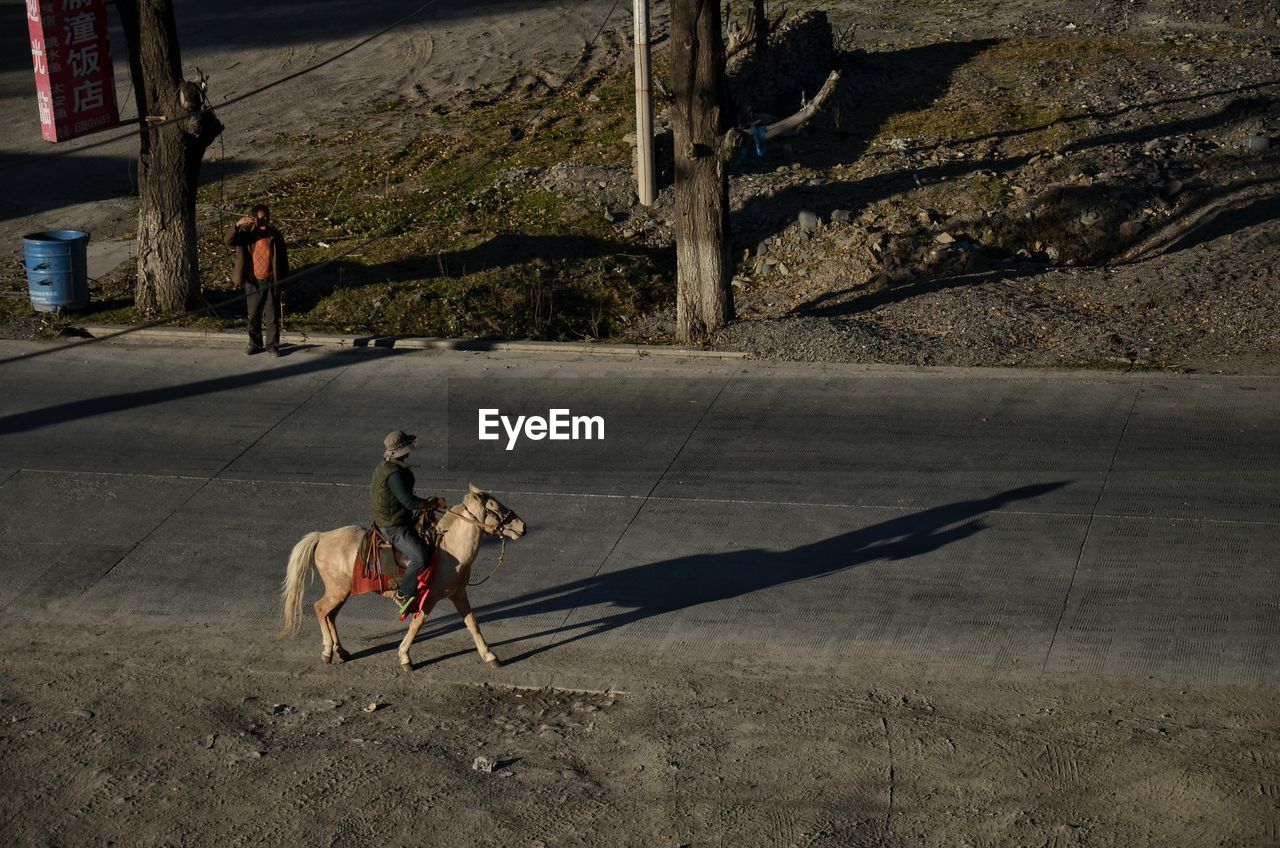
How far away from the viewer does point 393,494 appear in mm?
11000

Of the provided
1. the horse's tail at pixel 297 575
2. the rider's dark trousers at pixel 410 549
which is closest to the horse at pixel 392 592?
the horse's tail at pixel 297 575

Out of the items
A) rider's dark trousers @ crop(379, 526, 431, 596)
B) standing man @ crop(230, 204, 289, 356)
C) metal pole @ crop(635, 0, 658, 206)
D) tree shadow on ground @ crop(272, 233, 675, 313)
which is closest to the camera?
rider's dark trousers @ crop(379, 526, 431, 596)

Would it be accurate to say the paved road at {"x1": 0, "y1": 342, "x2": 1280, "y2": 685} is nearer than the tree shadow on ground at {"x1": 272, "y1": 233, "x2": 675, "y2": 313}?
Yes

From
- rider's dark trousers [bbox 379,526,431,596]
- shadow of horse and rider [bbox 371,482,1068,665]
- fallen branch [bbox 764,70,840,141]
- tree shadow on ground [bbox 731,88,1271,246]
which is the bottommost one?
shadow of horse and rider [bbox 371,482,1068,665]

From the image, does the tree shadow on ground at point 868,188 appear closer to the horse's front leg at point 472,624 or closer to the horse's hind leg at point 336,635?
the horse's front leg at point 472,624

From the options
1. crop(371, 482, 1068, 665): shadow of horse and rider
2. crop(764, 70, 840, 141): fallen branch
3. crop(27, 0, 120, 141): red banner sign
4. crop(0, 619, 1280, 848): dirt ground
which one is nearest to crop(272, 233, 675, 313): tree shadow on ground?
crop(27, 0, 120, 141): red banner sign

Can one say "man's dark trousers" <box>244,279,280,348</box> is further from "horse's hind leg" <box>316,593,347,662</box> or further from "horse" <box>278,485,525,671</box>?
"horse's hind leg" <box>316,593,347,662</box>

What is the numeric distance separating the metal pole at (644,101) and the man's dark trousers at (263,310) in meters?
5.20

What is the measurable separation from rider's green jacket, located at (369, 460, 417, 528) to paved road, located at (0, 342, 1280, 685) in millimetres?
1422

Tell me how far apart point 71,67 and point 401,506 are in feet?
38.9

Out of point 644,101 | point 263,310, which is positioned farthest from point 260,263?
point 644,101

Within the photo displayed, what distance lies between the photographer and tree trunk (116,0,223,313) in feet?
65.3

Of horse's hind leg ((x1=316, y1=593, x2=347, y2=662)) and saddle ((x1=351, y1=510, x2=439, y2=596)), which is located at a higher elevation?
saddle ((x1=351, y1=510, x2=439, y2=596))

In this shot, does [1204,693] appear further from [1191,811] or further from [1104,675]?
[1191,811]
